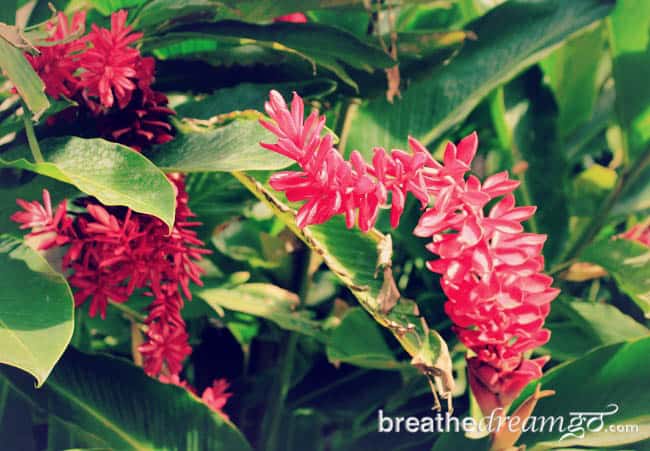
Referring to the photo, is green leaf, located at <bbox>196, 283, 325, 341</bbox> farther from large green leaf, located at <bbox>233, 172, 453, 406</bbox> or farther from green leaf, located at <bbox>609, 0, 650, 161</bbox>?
green leaf, located at <bbox>609, 0, 650, 161</bbox>

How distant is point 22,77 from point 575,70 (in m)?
0.86

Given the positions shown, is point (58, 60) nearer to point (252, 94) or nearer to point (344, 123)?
point (252, 94)

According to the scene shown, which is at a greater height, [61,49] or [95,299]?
[61,49]

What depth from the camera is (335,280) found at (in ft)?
3.50

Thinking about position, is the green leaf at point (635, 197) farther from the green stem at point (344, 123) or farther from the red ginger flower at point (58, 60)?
the red ginger flower at point (58, 60)

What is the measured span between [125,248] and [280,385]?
1.24ft

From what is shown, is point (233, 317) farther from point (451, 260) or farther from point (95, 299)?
point (451, 260)

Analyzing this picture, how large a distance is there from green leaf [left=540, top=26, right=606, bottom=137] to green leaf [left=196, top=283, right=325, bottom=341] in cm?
54

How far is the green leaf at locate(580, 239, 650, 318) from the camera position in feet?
2.89

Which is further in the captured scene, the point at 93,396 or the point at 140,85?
the point at 93,396

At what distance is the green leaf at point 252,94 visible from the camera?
80 cm

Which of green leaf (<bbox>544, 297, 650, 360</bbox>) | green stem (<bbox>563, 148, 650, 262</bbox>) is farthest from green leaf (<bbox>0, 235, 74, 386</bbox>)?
green stem (<bbox>563, 148, 650, 262</bbox>)

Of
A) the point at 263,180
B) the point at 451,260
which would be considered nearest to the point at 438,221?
the point at 451,260

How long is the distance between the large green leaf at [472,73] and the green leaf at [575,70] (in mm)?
183
